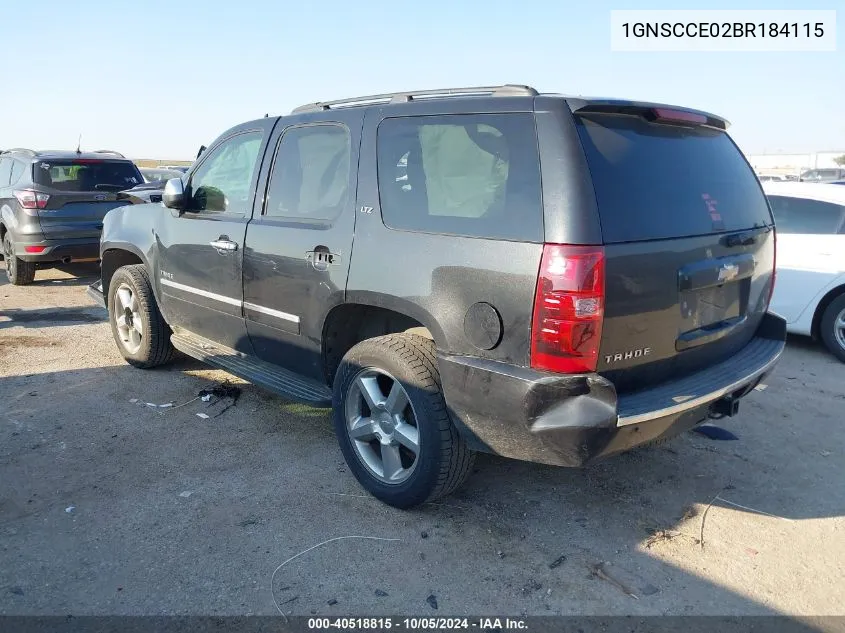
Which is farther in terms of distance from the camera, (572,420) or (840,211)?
(840,211)

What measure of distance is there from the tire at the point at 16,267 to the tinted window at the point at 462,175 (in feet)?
24.7

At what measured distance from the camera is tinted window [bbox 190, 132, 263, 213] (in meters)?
4.32

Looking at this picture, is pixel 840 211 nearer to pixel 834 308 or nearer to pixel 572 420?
pixel 834 308

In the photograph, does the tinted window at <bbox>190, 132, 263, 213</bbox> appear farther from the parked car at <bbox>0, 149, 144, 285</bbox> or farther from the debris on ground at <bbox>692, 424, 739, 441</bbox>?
the parked car at <bbox>0, 149, 144, 285</bbox>

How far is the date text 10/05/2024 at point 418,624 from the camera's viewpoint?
8.46 feet

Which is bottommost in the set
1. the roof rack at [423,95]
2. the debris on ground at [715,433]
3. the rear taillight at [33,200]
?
the debris on ground at [715,433]

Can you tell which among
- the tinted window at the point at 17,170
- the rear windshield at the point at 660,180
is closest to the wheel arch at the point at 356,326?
the rear windshield at the point at 660,180

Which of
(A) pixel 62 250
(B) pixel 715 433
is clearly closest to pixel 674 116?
(B) pixel 715 433

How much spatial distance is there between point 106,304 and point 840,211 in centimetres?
696

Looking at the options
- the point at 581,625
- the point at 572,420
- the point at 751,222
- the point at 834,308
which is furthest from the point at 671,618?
the point at 834,308

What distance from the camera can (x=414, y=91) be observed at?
353cm

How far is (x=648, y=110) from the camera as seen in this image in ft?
9.77

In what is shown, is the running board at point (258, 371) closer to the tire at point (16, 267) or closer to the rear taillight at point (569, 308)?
the rear taillight at point (569, 308)

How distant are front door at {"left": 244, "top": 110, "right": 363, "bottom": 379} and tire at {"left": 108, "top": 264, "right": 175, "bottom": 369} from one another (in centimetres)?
146
